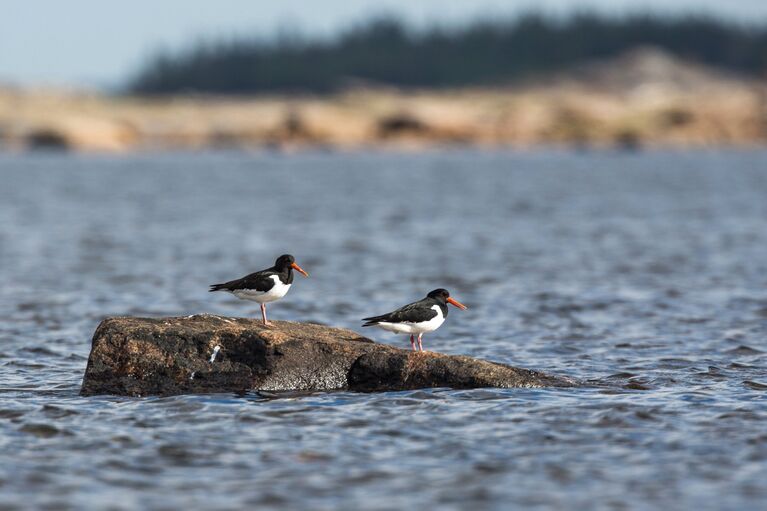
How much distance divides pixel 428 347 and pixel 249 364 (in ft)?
18.1

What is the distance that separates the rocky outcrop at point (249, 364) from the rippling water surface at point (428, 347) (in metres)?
0.37

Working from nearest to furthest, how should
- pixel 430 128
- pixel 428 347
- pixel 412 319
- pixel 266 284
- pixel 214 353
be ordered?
pixel 214 353 → pixel 412 319 → pixel 266 284 → pixel 428 347 → pixel 430 128

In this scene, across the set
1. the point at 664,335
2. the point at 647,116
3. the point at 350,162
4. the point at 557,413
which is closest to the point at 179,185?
the point at 350,162

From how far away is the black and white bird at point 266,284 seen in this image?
16.4 m

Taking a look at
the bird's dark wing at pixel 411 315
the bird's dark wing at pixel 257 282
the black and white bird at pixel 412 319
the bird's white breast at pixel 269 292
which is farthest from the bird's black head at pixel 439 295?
the bird's dark wing at pixel 257 282

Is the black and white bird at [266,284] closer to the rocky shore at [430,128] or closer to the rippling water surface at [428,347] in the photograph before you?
the rippling water surface at [428,347]

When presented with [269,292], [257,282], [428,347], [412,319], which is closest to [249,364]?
[269,292]

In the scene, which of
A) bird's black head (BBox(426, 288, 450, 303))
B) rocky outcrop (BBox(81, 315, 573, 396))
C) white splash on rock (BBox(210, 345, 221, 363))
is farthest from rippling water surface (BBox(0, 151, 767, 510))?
bird's black head (BBox(426, 288, 450, 303))

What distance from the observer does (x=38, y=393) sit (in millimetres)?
15742

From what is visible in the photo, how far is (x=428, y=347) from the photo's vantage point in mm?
20328

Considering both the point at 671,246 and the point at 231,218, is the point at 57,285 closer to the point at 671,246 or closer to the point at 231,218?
the point at 671,246

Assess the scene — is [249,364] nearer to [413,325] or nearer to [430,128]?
[413,325]

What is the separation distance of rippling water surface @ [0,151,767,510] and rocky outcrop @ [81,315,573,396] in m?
0.37

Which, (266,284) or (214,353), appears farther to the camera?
(266,284)
